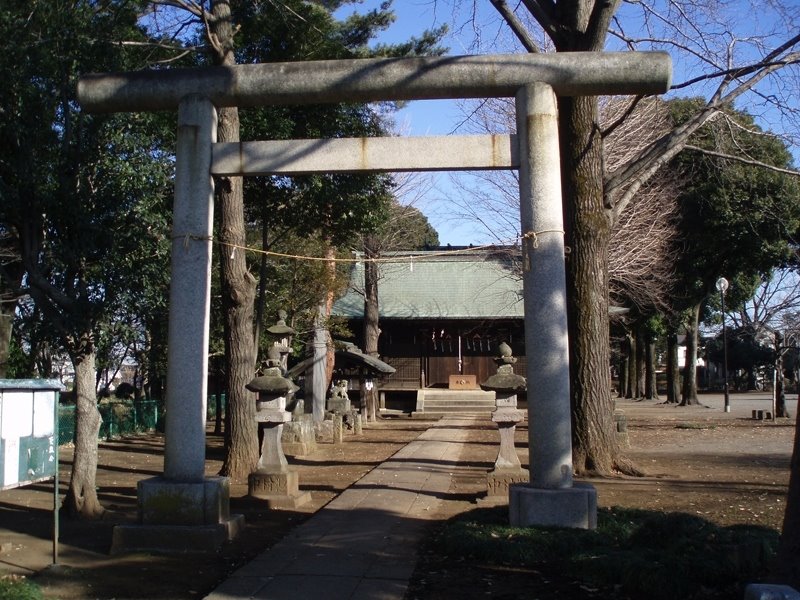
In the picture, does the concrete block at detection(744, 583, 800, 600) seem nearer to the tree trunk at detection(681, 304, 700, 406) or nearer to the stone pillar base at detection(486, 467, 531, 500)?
the stone pillar base at detection(486, 467, 531, 500)

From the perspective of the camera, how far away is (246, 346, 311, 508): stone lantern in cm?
1210

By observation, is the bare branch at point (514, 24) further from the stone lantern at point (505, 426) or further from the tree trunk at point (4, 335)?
the tree trunk at point (4, 335)

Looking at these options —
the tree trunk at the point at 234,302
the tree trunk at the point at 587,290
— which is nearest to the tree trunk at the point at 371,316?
the tree trunk at the point at 234,302

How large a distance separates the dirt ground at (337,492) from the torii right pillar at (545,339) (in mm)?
1155

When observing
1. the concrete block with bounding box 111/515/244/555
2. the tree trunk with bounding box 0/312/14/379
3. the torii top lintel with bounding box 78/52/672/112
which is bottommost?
the concrete block with bounding box 111/515/244/555

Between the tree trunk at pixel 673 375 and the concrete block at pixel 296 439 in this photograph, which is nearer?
the concrete block at pixel 296 439

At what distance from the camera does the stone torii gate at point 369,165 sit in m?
8.16

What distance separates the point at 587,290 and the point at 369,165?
5740 millimetres

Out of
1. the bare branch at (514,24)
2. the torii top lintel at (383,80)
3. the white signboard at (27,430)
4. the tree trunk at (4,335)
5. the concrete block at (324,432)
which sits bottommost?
the concrete block at (324,432)

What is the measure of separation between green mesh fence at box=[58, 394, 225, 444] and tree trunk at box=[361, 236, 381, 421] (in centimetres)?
821

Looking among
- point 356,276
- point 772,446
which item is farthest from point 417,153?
point 356,276

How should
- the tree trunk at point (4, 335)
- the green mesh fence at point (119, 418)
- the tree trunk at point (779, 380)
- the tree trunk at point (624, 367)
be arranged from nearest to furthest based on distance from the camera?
the tree trunk at point (4, 335) → the green mesh fence at point (119, 418) → the tree trunk at point (779, 380) → the tree trunk at point (624, 367)

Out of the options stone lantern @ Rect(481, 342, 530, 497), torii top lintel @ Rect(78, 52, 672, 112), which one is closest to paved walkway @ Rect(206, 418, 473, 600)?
stone lantern @ Rect(481, 342, 530, 497)

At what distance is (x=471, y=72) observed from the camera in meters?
8.57
